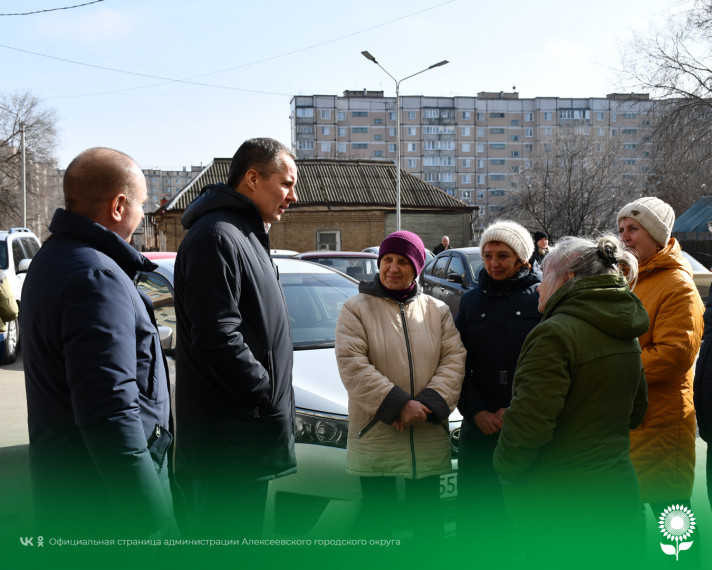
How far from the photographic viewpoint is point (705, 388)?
3078mm

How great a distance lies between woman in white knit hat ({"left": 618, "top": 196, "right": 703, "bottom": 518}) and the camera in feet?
9.76

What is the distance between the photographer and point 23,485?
443 centimetres

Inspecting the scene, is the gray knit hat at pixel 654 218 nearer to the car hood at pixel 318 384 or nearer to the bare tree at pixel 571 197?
the car hood at pixel 318 384

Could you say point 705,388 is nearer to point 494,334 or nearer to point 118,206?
point 494,334

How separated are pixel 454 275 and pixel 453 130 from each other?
312 ft

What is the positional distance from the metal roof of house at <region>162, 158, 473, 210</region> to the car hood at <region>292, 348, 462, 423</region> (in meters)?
28.5

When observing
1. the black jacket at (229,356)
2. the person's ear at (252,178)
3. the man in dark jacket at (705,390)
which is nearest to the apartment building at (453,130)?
the man in dark jacket at (705,390)

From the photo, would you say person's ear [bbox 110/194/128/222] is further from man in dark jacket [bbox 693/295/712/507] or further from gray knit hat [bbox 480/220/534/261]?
man in dark jacket [bbox 693/295/712/507]

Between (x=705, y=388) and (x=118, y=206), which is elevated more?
(x=118, y=206)

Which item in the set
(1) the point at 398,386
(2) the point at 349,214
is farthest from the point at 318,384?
(2) the point at 349,214

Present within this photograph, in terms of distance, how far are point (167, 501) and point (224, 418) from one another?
25.0 inches

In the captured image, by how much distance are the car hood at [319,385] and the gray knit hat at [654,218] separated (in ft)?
4.36

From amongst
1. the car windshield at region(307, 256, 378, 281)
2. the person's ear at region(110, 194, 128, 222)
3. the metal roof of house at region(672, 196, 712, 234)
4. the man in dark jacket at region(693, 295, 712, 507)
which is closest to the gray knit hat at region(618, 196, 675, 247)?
the man in dark jacket at region(693, 295, 712, 507)

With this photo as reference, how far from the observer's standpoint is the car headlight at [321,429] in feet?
10.8
